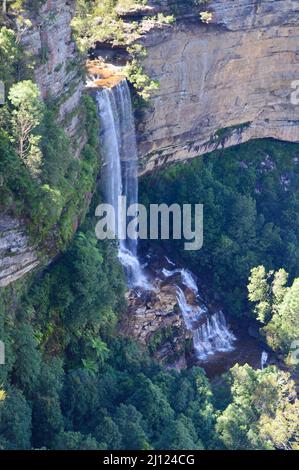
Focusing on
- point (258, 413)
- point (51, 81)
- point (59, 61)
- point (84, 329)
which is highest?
point (59, 61)

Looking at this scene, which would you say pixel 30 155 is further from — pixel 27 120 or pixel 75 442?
pixel 75 442

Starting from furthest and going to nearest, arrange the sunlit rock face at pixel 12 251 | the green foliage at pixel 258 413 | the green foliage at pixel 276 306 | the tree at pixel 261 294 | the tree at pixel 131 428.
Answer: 1. the tree at pixel 261 294
2. the green foliage at pixel 276 306
3. the green foliage at pixel 258 413
4. the sunlit rock face at pixel 12 251
5. the tree at pixel 131 428

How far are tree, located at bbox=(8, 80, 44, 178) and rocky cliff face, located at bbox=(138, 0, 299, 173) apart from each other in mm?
11180

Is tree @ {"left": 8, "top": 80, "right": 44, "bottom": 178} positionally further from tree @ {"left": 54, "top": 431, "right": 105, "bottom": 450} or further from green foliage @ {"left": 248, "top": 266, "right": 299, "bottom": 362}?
green foliage @ {"left": 248, "top": 266, "right": 299, "bottom": 362}

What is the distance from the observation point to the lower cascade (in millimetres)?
28109

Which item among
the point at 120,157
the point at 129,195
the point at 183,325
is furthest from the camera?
the point at 129,195

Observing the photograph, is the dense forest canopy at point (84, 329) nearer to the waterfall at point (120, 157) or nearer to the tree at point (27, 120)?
the tree at point (27, 120)

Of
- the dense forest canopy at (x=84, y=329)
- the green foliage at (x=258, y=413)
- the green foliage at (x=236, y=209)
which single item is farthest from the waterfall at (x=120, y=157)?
the green foliage at (x=258, y=413)

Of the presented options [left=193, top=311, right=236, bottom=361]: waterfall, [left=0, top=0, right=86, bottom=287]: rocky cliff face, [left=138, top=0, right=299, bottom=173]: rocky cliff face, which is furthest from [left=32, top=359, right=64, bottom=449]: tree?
[left=138, top=0, right=299, bottom=173]: rocky cliff face

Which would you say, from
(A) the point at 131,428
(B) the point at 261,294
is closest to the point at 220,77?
(B) the point at 261,294

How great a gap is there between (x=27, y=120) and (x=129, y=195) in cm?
1211

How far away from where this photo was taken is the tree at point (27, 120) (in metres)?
18.6

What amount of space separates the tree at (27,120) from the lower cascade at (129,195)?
8276 mm

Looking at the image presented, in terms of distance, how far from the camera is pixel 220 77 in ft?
105
